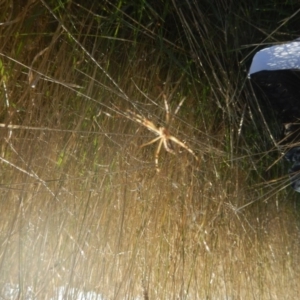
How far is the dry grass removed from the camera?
73cm

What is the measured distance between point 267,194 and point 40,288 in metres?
0.41

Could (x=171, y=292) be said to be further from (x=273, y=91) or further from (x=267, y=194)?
(x=273, y=91)

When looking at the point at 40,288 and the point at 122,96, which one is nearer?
the point at 122,96

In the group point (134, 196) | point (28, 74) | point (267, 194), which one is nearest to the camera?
point (28, 74)

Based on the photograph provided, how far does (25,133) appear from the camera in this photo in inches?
29.3

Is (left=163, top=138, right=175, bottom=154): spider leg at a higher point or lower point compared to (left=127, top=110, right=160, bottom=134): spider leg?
lower

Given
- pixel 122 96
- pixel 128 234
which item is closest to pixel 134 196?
pixel 128 234

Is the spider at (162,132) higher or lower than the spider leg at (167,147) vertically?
higher

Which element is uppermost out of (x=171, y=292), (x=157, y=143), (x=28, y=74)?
(x=28, y=74)

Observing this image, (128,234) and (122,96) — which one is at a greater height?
(122,96)

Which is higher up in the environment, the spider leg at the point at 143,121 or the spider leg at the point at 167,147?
the spider leg at the point at 143,121

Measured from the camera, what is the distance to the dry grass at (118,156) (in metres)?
0.73

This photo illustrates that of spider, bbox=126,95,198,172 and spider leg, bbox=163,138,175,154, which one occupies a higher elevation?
spider, bbox=126,95,198,172

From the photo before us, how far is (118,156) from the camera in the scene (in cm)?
77
